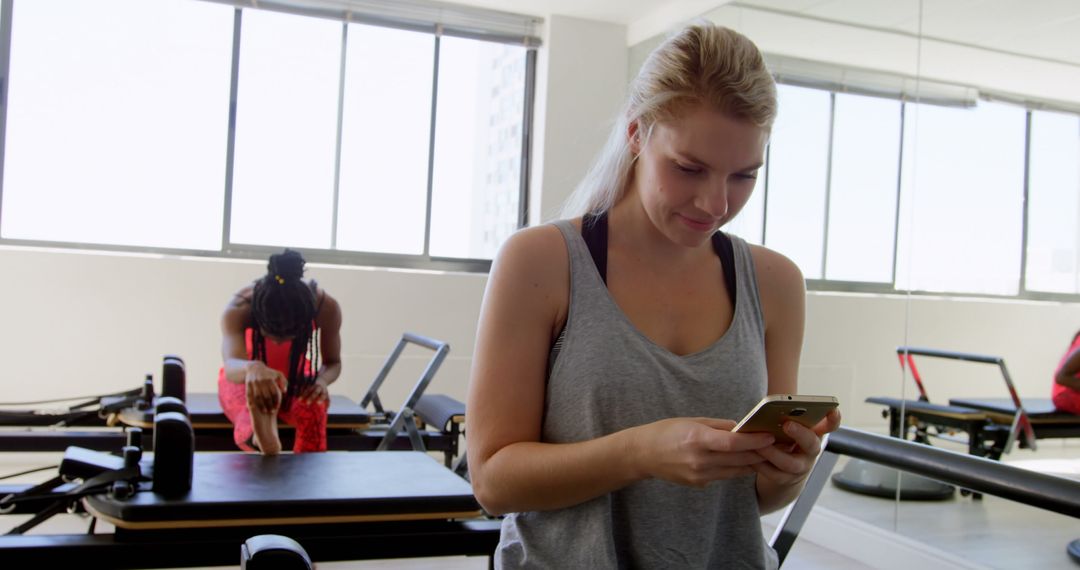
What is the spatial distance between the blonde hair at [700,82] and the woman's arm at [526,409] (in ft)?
0.48

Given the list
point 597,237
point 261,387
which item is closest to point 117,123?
point 261,387

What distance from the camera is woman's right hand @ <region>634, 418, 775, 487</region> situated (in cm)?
79

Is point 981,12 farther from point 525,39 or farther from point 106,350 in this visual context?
point 106,350

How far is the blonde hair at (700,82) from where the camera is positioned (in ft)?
3.09

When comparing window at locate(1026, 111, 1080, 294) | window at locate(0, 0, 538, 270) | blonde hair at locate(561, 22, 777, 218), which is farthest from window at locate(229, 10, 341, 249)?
blonde hair at locate(561, 22, 777, 218)

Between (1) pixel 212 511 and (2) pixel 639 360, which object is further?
(1) pixel 212 511

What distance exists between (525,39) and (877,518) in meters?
3.93

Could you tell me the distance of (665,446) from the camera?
0.80 meters

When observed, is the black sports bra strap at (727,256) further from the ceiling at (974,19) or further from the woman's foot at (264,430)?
the ceiling at (974,19)

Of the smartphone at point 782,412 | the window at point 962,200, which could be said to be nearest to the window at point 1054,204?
the window at point 962,200

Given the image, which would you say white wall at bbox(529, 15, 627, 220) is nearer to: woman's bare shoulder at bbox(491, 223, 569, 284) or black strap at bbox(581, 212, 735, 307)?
black strap at bbox(581, 212, 735, 307)

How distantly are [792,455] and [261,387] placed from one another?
7.45 feet

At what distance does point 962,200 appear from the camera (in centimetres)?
332

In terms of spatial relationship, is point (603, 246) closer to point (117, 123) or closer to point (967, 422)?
point (967, 422)
